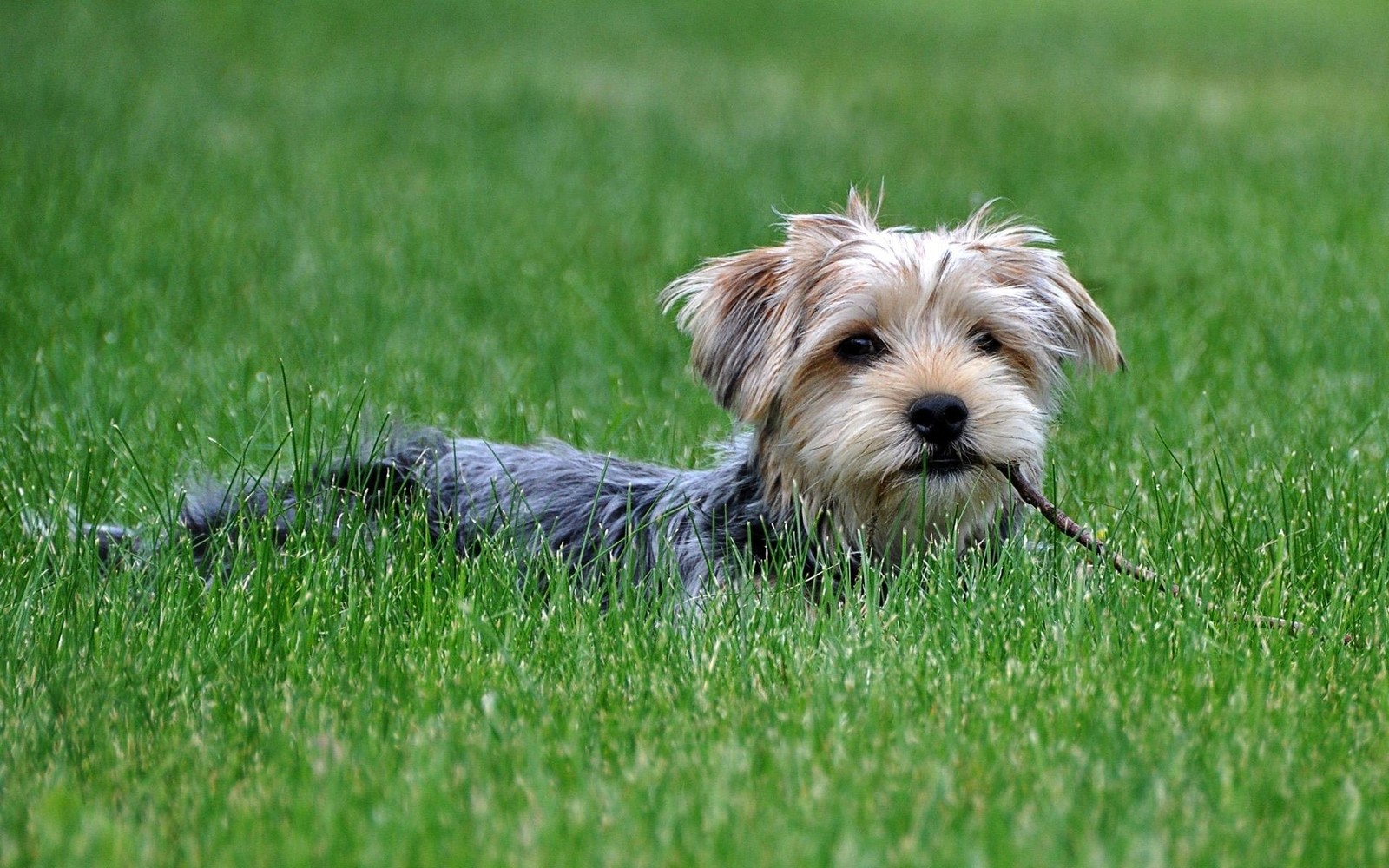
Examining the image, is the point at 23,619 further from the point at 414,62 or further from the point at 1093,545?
the point at 414,62

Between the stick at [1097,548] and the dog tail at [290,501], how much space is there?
71.4 inches

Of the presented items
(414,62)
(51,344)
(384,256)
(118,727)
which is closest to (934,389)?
(118,727)

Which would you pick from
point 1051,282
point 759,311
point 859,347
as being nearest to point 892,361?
point 859,347

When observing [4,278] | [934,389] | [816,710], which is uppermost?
[934,389]

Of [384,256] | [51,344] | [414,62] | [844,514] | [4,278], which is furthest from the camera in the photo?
[414,62]

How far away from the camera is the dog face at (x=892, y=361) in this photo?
4.16 m

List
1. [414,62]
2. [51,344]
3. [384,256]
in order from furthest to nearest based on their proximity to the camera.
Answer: [414,62]
[384,256]
[51,344]

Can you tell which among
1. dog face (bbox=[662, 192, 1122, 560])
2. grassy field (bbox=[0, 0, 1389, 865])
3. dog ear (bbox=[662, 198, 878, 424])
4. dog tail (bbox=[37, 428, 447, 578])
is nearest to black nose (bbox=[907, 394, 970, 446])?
dog face (bbox=[662, 192, 1122, 560])

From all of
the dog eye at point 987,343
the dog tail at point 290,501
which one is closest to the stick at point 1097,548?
the dog eye at point 987,343

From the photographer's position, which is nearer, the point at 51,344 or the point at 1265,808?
the point at 1265,808

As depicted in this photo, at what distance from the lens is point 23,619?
4000 mm

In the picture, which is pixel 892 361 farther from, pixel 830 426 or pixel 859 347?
pixel 830 426

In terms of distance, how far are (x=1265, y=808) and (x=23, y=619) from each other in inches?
117

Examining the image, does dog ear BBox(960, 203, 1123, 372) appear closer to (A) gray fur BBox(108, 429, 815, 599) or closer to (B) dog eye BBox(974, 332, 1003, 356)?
(B) dog eye BBox(974, 332, 1003, 356)
